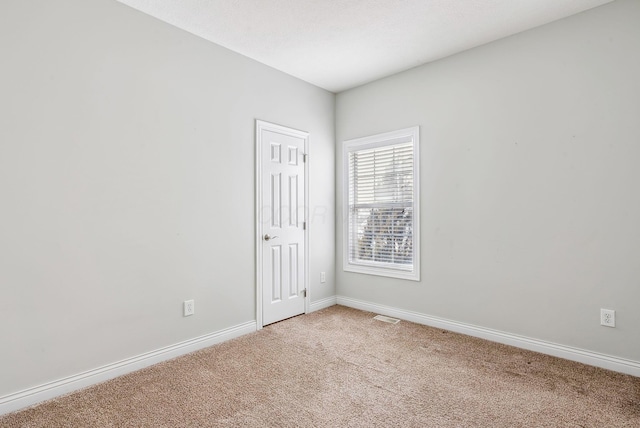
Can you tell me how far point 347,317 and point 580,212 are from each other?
94.7 inches

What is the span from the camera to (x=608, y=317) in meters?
2.50

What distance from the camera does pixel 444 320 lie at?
133 inches

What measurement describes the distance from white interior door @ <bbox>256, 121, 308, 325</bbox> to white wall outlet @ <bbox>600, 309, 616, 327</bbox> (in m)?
2.73

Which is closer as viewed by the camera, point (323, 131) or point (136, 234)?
point (136, 234)

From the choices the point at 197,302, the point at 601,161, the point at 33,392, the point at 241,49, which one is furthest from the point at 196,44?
the point at 601,161

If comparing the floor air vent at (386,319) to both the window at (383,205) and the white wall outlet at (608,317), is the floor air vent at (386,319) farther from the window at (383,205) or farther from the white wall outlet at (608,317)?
the white wall outlet at (608,317)

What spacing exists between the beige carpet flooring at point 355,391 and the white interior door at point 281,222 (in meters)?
0.65

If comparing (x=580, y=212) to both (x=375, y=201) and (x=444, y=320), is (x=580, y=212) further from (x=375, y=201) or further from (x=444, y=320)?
(x=375, y=201)

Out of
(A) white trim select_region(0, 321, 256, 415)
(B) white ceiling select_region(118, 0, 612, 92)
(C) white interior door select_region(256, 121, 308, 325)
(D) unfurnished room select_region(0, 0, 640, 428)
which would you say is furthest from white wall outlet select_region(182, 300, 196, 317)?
(B) white ceiling select_region(118, 0, 612, 92)

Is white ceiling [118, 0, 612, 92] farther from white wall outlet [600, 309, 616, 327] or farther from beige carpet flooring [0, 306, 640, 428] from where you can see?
beige carpet flooring [0, 306, 640, 428]

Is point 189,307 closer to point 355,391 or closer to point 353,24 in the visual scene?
point 355,391

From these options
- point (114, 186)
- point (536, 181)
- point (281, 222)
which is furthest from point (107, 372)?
point (536, 181)

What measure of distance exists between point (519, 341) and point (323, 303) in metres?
2.11

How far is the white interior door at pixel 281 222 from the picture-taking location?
3457mm
